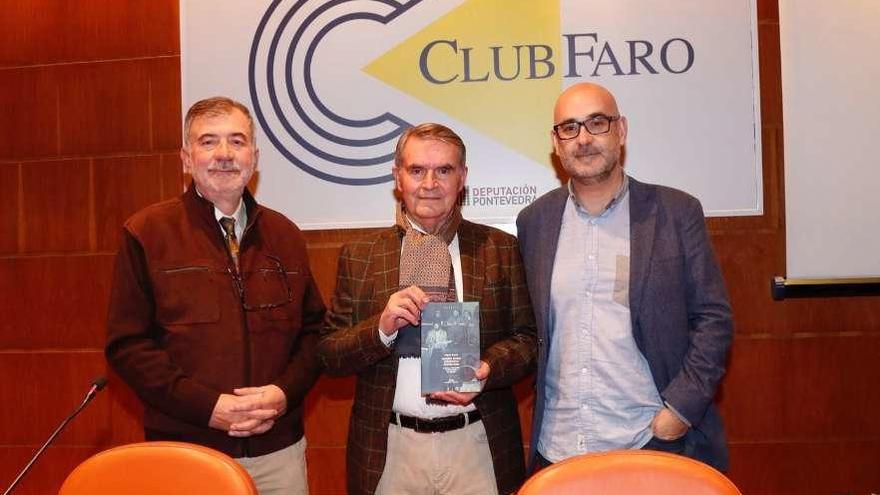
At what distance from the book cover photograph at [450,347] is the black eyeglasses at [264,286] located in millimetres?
515

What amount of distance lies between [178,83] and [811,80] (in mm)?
3318

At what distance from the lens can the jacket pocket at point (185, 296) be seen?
2273 mm

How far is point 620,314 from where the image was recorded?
2.32 metres

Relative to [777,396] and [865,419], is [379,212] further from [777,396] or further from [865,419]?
[865,419]

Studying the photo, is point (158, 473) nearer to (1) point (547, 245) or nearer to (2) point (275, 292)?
(2) point (275, 292)

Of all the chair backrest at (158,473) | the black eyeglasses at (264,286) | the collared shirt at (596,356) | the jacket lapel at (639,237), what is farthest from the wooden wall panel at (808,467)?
the chair backrest at (158,473)

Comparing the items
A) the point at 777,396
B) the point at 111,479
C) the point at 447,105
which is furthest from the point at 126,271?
the point at 777,396

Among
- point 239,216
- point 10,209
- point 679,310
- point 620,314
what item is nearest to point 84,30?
point 10,209

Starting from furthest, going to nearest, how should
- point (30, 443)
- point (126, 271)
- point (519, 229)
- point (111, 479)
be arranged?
point (30, 443) < point (519, 229) < point (126, 271) < point (111, 479)

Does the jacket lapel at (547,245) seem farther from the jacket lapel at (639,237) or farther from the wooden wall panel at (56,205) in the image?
the wooden wall panel at (56,205)

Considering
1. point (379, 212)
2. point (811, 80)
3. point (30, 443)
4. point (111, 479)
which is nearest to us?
point (111, 479)

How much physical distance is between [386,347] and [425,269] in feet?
0.89

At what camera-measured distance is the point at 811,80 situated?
3693 millimetres

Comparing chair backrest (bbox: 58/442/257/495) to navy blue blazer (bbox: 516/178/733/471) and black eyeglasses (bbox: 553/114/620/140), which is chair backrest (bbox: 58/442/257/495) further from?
black eyeglasses (bbox: 553/114/620/140)
